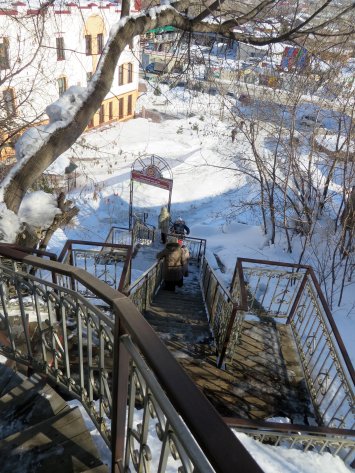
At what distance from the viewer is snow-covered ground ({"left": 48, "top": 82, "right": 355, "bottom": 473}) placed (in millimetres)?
6560

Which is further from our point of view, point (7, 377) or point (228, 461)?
point (7, 377)

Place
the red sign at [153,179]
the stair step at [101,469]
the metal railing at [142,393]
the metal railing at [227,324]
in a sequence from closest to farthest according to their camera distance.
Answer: the metal railing at [142,393] → the stair step at [101,469] → the metal railing at [227,324] → the red sign at [153,179]

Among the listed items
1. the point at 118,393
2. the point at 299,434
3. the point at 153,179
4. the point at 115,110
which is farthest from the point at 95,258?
the point at 115,110

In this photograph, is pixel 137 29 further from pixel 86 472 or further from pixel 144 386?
pixel 86 472

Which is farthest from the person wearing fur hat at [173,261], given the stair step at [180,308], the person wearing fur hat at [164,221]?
the person wearing fur hat at [164,221]

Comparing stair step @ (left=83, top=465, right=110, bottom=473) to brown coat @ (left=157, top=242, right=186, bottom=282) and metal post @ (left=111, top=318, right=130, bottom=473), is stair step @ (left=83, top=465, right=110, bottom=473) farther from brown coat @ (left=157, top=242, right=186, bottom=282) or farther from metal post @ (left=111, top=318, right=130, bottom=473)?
brown coat @ (left=157, top=242, right=186, bottom=282)

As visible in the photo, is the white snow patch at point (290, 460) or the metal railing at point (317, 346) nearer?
the white snow patch at point (290, 460)

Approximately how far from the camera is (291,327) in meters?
5.58

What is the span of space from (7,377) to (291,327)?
454 centimetres

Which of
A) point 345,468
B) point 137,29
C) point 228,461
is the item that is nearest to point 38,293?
point 228,461

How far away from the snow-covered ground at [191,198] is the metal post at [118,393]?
22.5 inches

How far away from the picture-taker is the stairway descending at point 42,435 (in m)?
1.92

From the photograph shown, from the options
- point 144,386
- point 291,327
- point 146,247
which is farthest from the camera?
point 146,247

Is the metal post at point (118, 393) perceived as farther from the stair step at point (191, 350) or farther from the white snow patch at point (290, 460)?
the stair step at point (191, 350)
